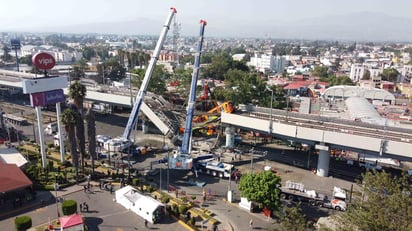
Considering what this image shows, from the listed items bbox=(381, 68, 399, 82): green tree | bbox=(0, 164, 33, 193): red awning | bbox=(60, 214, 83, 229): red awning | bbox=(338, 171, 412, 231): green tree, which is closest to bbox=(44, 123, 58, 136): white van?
bbox=(0, 164, 33, 193): red awning

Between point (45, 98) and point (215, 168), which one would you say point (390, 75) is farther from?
point (45, 98)

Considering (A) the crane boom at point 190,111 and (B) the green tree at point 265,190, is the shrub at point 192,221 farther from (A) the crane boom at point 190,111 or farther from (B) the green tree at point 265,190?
(A) the crane boom at point 190,111

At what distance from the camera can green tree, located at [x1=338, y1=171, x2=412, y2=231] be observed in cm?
2462

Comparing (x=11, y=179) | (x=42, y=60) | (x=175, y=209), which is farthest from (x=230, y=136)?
(x=11, y=179)

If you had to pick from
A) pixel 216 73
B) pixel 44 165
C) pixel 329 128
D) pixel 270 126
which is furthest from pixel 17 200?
pixel 216 73

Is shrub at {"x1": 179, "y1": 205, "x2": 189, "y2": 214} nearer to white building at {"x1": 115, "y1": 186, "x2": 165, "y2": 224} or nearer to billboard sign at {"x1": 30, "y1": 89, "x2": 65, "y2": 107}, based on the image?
white building at {"x1": 115, "y1": 186, "x2": 165, "y2": 224}

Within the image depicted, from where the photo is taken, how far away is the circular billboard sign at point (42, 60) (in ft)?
166

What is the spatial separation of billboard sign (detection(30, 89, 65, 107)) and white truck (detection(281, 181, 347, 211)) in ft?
132

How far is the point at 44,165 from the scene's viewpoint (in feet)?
177

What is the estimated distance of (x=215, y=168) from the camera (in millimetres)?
54219

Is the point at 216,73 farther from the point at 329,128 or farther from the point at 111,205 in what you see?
the point at 111,205

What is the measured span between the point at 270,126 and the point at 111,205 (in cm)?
2915

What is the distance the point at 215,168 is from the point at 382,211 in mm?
31306

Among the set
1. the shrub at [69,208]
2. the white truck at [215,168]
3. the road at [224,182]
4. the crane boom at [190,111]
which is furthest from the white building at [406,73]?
the shrub at [69,208]
